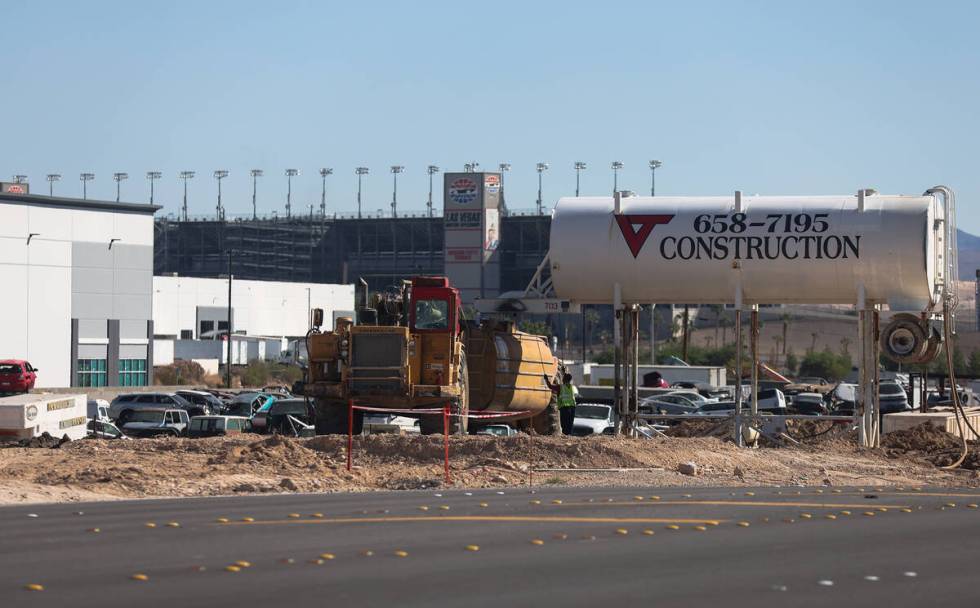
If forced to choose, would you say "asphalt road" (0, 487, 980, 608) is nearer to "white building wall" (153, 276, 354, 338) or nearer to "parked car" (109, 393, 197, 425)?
"parked car" (109, 393, 197, 425)

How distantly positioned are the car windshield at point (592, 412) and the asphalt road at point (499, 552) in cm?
1902

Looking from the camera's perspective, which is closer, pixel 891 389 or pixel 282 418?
pixel 282 418

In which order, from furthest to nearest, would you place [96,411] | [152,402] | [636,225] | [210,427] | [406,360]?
[152,402]
[96,411]
[210,427]
[636,225]
[406,360]

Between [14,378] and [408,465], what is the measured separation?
119 ft

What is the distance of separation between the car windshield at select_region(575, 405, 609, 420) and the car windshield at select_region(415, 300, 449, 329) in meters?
12.2

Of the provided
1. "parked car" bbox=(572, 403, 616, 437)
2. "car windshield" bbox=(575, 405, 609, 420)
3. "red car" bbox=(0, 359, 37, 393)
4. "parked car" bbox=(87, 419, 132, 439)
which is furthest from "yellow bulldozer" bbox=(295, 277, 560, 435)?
"red car" bbox=(0, 359, 37, 393)

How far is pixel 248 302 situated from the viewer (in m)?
105

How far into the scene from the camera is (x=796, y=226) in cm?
2855

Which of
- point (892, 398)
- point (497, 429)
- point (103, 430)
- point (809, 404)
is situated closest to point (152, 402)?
point (103, 430)

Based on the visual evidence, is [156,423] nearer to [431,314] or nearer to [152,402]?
[152,402]

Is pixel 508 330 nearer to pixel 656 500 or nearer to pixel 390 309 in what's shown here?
pixel 390 309

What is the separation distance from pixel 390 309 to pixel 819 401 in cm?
2945

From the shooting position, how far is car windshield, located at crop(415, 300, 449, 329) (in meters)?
27.5

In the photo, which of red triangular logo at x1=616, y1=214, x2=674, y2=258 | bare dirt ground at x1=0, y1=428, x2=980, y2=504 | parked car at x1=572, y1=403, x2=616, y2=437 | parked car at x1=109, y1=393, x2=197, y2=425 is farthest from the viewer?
parked car at x1=109, y1=393, x2=197, y2=425
